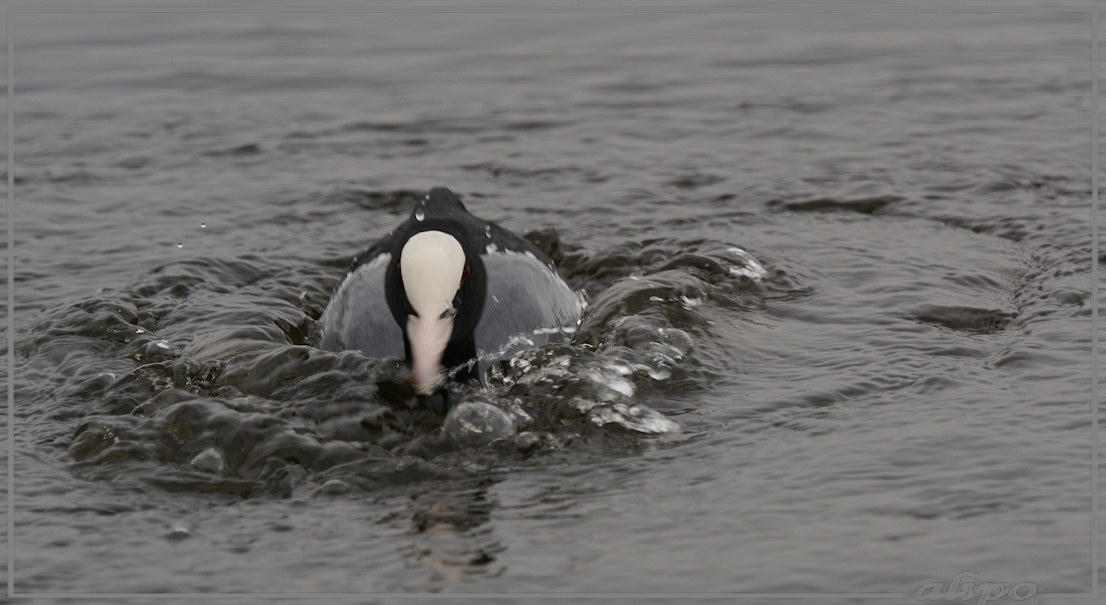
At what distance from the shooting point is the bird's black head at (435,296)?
500 cm

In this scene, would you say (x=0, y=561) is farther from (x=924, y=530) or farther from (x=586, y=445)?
A: (x=924, y=530)

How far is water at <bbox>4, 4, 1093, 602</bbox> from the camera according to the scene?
3912mm

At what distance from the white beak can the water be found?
156 mm

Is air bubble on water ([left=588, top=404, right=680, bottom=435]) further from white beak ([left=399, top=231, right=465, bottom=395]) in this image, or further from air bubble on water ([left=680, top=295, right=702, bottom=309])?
air bubble on water ([left=680, top=295, right=702, bottom=309])

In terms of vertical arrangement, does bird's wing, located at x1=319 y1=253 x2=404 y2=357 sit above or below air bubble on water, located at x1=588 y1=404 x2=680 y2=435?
above

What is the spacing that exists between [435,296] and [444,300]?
46 mm

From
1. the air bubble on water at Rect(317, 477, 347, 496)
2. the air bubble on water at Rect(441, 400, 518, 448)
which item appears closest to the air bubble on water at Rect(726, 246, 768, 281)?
the air bubble on water at Rect(441, 400, 518, 448)

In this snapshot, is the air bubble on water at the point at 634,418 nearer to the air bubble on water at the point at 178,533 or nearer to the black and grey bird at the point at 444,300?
the black and grey bird at the point at 444,300

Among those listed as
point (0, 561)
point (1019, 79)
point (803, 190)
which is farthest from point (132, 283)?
point (1019, 79)

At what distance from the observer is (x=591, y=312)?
621 centimetres

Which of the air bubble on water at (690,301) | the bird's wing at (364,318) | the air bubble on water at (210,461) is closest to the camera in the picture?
the air bubble on water at (210,461)

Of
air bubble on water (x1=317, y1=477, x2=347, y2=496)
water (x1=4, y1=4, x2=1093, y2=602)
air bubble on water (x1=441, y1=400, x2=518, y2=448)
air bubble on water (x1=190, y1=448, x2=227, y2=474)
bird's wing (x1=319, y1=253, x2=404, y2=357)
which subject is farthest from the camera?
bird's wing (x1=319, y1=253, x2=404, y2=357)

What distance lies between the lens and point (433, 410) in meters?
5.01

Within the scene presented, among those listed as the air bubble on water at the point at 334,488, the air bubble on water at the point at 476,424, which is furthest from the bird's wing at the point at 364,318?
the air bubble on water at the point at 334,488
